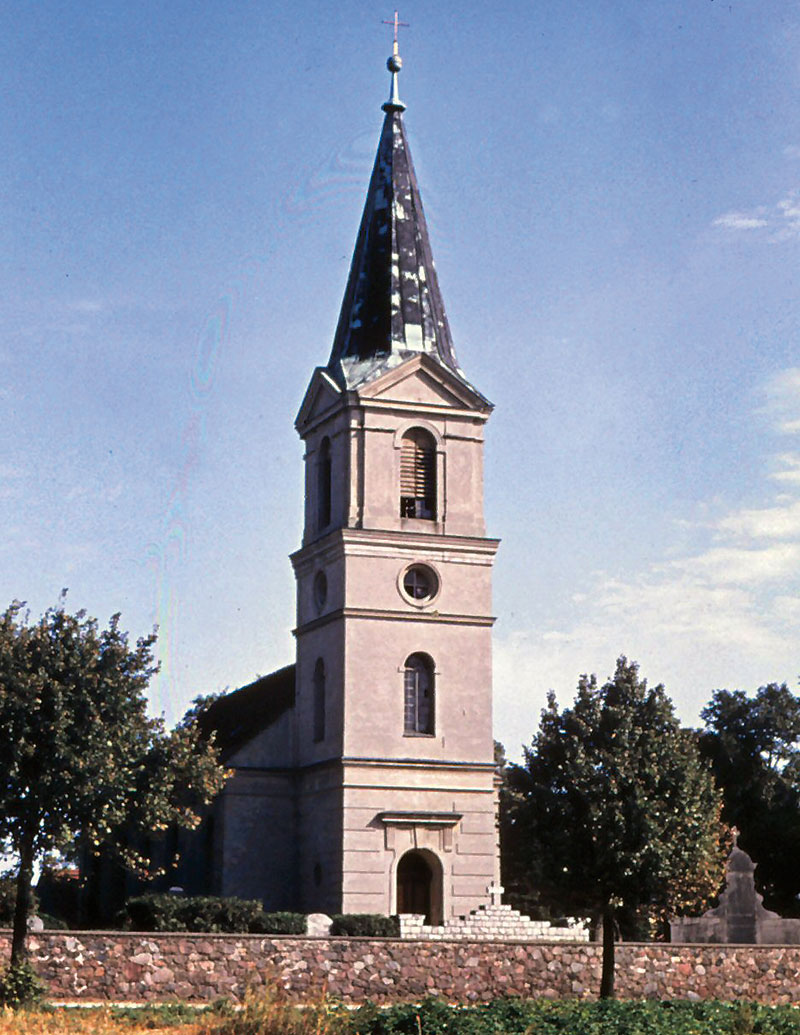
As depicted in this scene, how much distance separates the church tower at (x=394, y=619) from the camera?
46.9 metres

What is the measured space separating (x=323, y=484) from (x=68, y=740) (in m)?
20.1

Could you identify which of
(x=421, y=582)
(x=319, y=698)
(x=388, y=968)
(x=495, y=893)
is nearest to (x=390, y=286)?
(x=421, y=582)

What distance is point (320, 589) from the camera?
165ft

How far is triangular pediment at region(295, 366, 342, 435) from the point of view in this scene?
165 feet

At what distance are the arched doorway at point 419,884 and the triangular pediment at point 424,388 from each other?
44.9ft

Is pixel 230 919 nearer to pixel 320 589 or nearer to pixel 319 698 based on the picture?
pixel 319 698

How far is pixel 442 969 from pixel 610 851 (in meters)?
4.58

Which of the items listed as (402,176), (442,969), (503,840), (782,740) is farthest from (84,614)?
(782,740)

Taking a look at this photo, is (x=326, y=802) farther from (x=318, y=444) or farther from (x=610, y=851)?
(x=610, y=851)

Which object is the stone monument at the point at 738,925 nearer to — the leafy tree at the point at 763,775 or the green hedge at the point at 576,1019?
the green hedge at the point at 576,1019

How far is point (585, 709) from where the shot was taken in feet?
116

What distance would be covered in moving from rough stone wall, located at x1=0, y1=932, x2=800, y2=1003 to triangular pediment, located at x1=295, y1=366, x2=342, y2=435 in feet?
64.7

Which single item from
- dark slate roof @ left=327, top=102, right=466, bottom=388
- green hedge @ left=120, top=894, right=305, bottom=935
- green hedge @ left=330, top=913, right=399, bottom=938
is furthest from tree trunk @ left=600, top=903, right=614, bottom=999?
dark slate roof @ left=327, top=102, right=466, bottom=388

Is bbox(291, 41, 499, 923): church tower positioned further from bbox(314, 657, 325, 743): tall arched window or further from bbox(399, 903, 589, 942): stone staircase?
bbox(399, 903, 589, 942): stone staircase
